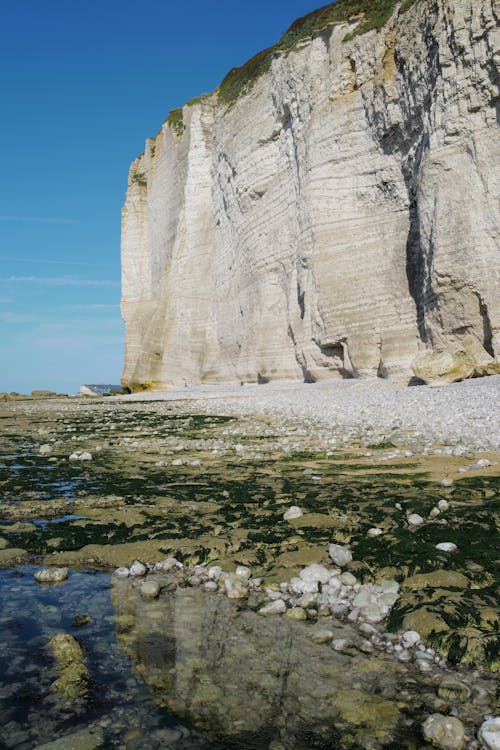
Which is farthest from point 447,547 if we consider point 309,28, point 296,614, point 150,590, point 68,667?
point 309,28

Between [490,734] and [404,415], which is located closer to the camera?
[490,734]

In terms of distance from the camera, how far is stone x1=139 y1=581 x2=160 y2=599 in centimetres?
382

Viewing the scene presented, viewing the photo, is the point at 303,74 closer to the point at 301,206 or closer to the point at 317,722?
the point at 301,206

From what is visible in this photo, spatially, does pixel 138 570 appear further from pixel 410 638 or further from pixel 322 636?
pixel 410 638

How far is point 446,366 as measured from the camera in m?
18.8

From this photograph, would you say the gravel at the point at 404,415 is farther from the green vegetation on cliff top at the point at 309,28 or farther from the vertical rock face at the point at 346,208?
the green vegetation on cliff top at the point at 309,28

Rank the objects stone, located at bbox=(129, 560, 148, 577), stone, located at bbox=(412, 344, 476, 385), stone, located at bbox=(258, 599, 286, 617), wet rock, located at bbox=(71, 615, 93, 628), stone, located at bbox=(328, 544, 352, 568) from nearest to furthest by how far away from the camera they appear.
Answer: wet rock, located at bbox=(71, 615, 93, 628) < stone, located at bbox=(258, 599, 286, 617) < stone, located at bbox=(328, 544, 352, 568) < stone, located at bbox=(129, 560, 148, 577) < stone, located at bbox=(412, 344, 476, 385)

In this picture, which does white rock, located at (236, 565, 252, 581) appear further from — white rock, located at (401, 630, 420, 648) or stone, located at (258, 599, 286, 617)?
white rock, located at (401, 630, 420, 648)

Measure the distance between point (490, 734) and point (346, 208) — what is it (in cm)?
2620

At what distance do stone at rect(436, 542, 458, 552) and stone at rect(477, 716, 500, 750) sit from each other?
6.24 ft

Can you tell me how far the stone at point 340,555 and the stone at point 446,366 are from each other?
1549cm

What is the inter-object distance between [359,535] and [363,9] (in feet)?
98.3

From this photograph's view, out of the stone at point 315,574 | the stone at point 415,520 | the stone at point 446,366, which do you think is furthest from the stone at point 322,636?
the stone at point 446,366

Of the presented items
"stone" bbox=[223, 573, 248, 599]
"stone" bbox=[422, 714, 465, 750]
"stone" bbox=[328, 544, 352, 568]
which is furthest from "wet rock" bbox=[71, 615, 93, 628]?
"stone" bbox=[422, 714, 465, 750]
